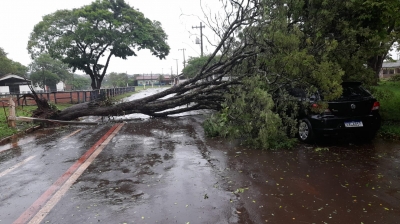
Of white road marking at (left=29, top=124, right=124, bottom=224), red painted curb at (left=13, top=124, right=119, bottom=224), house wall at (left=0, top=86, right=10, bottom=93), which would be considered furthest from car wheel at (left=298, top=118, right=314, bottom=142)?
house wall at (left=0, top=86, right=10, bottom=93)

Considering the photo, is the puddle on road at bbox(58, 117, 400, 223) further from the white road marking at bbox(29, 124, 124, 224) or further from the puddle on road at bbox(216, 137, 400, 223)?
the white road marking at bbox(29, 124, 124, 224)

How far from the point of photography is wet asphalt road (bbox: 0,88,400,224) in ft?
11.4

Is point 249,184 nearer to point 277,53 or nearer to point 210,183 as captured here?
point 210,183

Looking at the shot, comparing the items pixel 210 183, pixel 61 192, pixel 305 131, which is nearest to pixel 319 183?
pixel 210 183

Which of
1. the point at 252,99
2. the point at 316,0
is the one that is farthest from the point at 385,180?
the point at 316,0

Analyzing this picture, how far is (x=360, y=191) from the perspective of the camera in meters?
4.07

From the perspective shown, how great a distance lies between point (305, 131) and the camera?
6996mm

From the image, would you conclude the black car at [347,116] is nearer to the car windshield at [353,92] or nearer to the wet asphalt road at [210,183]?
the car windshield at [353,92]

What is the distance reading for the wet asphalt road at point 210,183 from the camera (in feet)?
11.4

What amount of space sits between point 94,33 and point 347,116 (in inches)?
915

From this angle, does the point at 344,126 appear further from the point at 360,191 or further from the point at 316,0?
the point at 316,0

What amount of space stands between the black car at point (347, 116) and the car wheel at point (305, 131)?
2.7 inches

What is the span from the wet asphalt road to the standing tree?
20113 mm

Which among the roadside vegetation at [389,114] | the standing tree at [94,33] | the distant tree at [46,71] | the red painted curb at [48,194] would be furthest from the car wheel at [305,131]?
the distant tree at [46,71]
